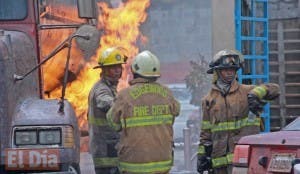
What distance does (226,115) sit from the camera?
743cm

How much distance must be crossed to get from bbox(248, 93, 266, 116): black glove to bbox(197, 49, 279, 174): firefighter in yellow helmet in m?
0.02

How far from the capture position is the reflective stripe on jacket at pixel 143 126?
651 centimetres

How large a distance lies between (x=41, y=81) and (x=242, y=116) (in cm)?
217

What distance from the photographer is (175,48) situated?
24781 millimetres

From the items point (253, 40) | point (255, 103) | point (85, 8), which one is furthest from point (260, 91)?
point (253, 40)

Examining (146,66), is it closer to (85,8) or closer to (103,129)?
(85,8)

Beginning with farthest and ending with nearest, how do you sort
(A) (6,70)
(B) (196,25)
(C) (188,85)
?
(B) (196,25)
(C) (188,85)
(A) (6,70)

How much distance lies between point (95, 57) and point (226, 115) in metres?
8.22

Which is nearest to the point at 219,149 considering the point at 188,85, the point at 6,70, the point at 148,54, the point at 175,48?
the point at 148,54

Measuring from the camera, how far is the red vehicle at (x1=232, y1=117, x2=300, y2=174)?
19.0 ft

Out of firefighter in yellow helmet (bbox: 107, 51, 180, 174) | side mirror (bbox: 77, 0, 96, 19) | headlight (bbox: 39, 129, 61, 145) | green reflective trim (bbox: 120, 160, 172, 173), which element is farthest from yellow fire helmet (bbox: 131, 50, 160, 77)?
headlight (bbox: 39, 129, 61, 145)

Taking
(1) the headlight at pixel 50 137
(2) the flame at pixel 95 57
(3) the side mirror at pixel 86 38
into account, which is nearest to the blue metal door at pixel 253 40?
(2) the flame at pixel 95 57

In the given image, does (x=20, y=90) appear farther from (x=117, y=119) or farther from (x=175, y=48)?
(x=175, y=48)

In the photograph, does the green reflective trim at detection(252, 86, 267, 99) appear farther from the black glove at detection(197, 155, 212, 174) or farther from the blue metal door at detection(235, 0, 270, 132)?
the blue metal door at detection(235, 0, 270, 132)
